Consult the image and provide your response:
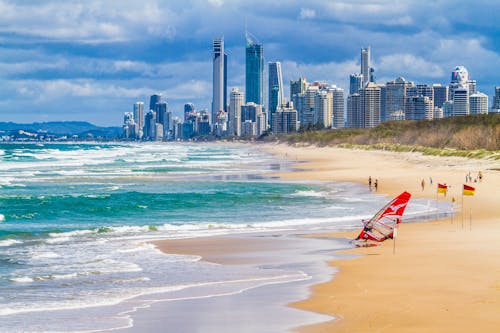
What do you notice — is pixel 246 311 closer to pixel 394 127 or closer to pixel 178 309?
pixel 178 309

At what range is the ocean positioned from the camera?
16.7 metres

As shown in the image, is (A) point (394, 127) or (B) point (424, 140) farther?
(A) point (394, 127)

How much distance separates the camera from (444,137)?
116062 mm

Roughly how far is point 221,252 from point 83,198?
20639 millimetres

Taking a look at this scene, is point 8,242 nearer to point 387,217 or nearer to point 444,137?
point 387,217

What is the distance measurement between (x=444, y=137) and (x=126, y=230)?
303 feet

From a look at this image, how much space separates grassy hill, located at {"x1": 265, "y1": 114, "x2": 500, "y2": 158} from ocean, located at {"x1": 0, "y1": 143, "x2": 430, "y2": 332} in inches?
1486

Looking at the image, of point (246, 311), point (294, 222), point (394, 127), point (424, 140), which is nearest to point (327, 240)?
→ point (294, 222)

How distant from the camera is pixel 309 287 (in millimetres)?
17625

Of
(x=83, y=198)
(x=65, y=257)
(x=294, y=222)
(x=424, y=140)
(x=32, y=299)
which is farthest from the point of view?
(x=424, y=140)

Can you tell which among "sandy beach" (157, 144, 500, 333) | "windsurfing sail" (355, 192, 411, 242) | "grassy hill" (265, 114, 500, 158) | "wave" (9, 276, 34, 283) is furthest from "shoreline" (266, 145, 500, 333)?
"grassy hill" (265, 114, 500, 158)

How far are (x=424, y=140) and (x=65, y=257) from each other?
352ft

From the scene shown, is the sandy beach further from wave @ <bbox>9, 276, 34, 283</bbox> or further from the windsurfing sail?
wave @ <bbox>9, 276, 34, 283</bbox>

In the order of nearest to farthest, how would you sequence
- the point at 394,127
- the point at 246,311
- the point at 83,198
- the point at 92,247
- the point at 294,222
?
the point at 246,311, the point at 92,247, the point at 294,222, the point at 83,198, the point at 394,127
